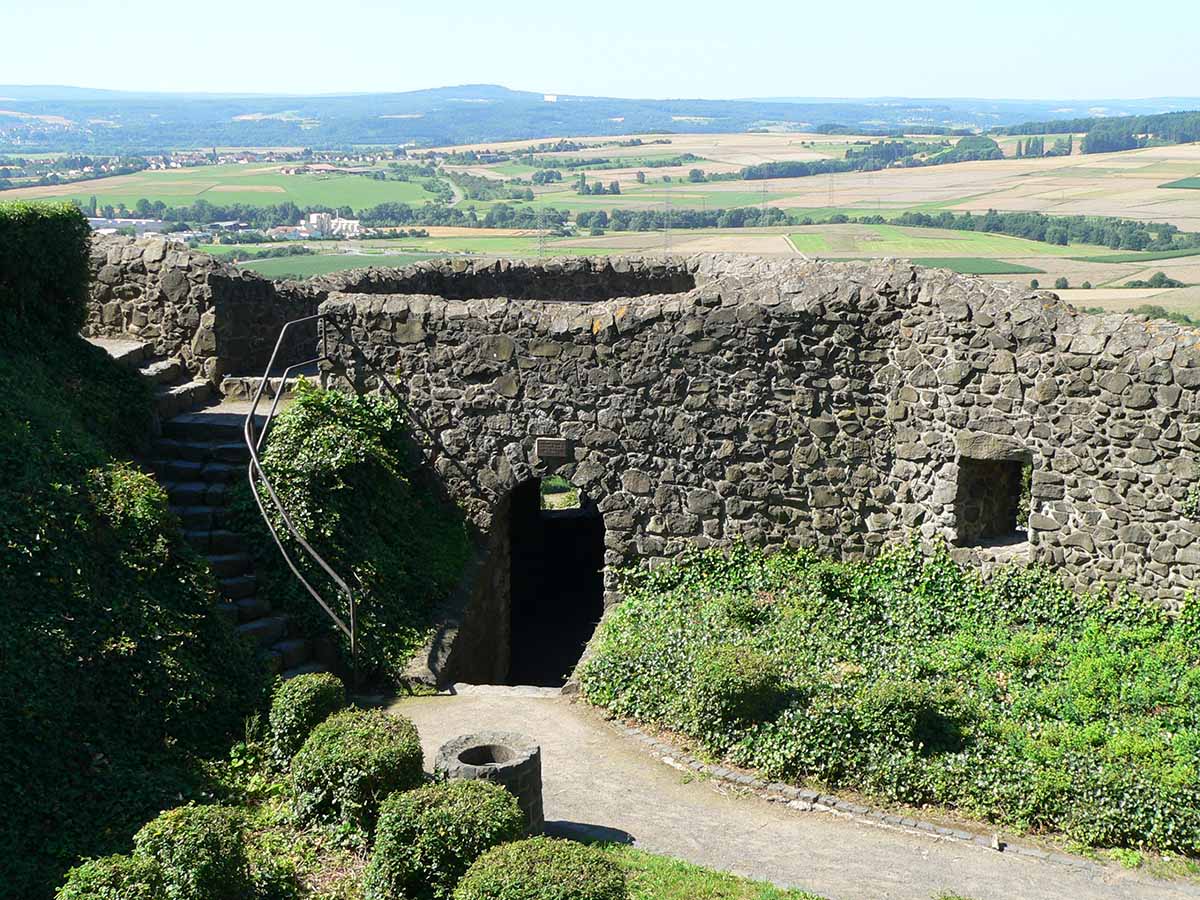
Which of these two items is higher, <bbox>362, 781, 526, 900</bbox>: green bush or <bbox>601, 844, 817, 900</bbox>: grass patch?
<bbox>362, 781, 526, 900</bbox>: green bush

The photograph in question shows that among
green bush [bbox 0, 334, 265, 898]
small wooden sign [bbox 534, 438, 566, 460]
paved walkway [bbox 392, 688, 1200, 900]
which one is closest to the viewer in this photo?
paved walkway [bbox 392, 688, 1200, 900]

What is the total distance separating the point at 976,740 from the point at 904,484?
392 cm

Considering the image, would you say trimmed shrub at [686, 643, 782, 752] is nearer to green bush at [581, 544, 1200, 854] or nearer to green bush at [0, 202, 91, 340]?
green bush at [581, 544, 1200, 854]

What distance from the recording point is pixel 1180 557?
12312 millimetres

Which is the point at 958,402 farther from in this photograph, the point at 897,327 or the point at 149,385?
the point at 149,385

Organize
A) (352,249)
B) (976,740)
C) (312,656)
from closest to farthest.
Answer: (976,740) → (312,656) → (352,249)

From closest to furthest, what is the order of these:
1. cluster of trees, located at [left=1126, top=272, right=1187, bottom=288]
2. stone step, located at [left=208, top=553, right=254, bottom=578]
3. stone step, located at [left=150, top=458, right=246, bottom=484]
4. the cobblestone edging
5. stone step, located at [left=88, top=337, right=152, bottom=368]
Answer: the cobblestone edging, stone step, located at [left=208, top=553, right=254, bottom=578], stone step, located at [left=150, top=458, right=246, bottom=484], stone step, located at [left=88, top=337, right=152, bottom=368], cluster of trees, located at [left=1126, top=272, right=1187, bottom=288]

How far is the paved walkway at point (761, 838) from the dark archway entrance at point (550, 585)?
504 cm

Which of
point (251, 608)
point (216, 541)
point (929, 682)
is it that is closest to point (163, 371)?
point (216, 541)

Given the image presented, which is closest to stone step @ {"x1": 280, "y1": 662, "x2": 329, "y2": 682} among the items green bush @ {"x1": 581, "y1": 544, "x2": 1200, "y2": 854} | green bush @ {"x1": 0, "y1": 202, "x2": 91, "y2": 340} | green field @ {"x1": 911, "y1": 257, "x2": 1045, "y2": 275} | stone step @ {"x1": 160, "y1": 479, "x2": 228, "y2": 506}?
stone step @ {"x1": 160, "y1": 479, "x2": 228, "y2": 506}

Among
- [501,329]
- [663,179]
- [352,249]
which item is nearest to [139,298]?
[501,329]

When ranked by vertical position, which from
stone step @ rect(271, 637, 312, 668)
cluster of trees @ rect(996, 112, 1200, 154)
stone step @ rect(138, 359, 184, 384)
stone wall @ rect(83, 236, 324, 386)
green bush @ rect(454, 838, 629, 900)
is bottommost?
stone step @ rect(271, 637, 312, 668)

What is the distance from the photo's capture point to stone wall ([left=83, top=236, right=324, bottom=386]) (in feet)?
54.5

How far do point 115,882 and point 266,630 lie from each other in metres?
4.85
